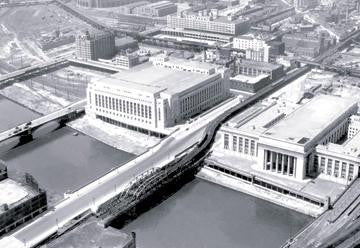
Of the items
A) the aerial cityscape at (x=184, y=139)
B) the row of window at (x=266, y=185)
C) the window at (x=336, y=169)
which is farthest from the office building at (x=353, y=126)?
the row of window at (x=266, y=185)

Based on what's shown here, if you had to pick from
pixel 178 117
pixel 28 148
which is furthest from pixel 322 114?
pixel 28 148

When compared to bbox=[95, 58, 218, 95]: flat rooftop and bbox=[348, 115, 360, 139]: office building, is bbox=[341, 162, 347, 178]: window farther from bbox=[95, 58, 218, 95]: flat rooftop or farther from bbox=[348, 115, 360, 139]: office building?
bbox=[95, 58, 218, 95]: flat rooftop

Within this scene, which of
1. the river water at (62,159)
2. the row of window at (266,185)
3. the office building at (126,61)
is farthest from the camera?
the office building at (126,61)

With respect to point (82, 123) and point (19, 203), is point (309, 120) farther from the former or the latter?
point (19, 203)

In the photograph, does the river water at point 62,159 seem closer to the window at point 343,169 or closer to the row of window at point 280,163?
the row of window at point 280,163

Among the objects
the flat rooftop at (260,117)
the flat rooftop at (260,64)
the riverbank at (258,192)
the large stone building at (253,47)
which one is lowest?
the riverbank at (258,192)

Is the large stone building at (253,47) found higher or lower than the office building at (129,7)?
lower

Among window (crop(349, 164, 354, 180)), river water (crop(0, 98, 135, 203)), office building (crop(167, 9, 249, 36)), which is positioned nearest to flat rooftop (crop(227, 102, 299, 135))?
window (crop(349, 164, 354, 180))
